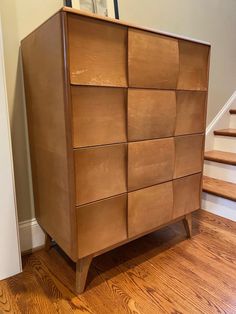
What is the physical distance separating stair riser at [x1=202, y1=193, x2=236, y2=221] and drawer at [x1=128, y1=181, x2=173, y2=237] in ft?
2.14

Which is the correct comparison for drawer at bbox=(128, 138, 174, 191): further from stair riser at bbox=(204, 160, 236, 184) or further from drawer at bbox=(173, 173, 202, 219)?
stair riser at bbox=(204, 160, 236, 184)

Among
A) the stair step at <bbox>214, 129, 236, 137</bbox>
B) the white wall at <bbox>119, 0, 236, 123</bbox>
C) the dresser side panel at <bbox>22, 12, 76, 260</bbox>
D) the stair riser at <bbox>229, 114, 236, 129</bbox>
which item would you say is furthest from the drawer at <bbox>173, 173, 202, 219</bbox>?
the stair riser at <bbox>229, 114, 236, 129</bbox>

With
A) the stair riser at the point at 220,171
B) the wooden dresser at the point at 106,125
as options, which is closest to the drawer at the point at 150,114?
the wooden dresser at the point at 106,125

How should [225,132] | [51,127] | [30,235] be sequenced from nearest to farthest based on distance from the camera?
[51,127]
[30,235]
[225,132]

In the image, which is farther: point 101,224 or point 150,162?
point 150,162

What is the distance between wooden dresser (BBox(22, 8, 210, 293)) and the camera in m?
0.95

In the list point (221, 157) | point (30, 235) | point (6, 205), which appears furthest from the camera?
point (221, 157)

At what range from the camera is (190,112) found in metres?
1.38

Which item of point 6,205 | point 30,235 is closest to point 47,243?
point 30,235

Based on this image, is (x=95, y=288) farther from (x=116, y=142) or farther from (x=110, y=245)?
(x=116, y=142)

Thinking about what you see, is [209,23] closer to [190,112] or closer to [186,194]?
[190,112]

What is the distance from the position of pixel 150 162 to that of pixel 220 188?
94cm

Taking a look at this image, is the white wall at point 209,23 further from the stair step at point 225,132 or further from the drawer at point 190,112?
the drawer at point 190,112

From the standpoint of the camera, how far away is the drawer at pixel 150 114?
1.11 m
